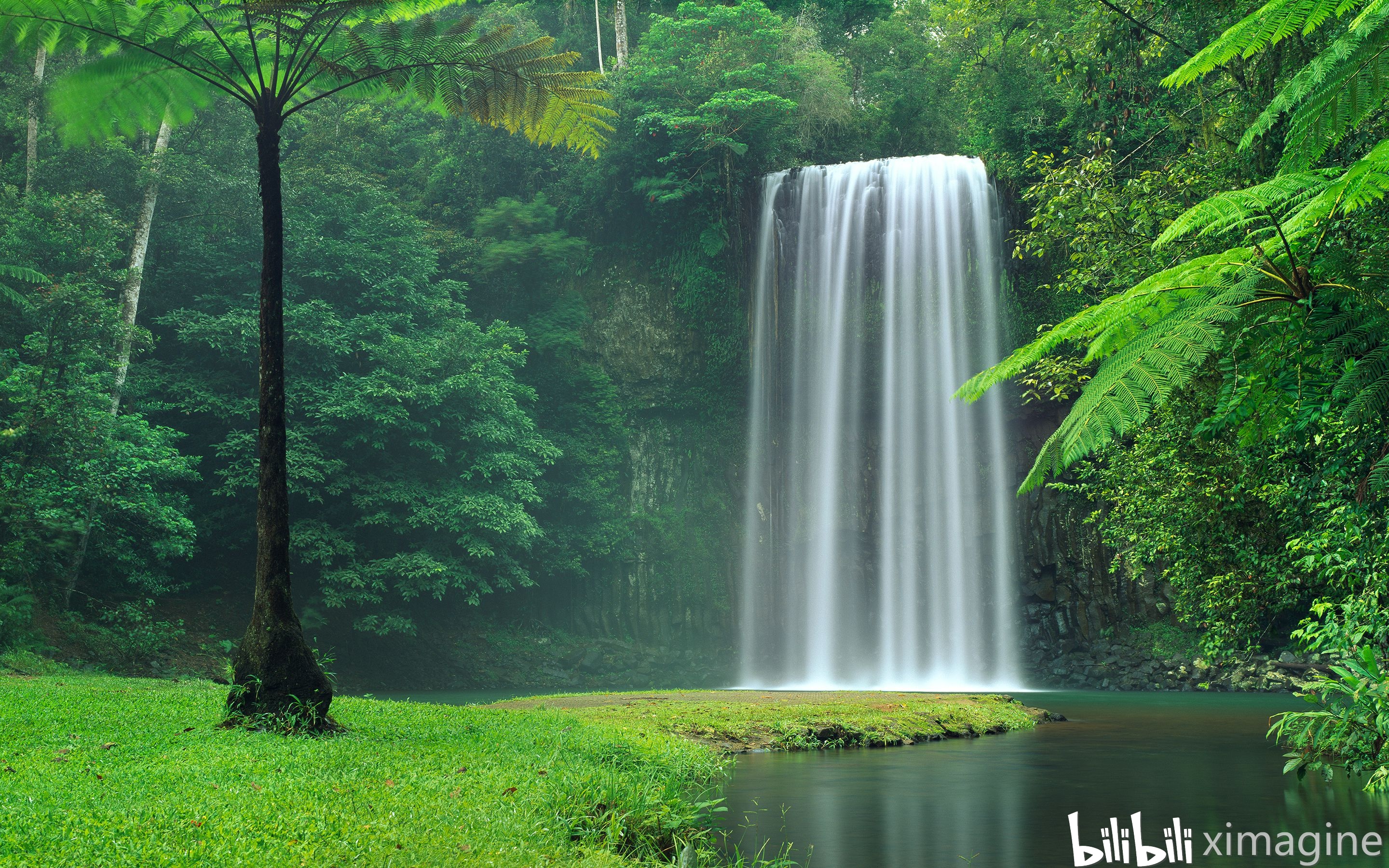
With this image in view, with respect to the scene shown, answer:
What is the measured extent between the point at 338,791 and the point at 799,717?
7.29 metres

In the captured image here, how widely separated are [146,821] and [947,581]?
22768 millimetres

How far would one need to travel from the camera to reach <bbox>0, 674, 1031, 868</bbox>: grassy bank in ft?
14.9

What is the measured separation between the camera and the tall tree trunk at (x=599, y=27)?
36250mm

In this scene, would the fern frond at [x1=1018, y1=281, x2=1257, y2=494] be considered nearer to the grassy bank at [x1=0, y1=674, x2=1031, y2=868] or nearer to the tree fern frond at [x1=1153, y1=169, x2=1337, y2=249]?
the tree fern frond at [x1=1153, y1=169, x2=1337, y2=249]

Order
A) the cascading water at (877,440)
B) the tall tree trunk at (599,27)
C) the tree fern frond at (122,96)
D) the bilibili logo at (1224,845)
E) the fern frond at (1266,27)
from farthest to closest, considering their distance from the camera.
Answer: the tall tree trunk at (599,27) → the cascading water at (877,440) → the tree fern frond at (122,96) → the bilibili logo at (1224,845) → the fern frond at (1266,27)

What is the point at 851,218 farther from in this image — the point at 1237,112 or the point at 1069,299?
the point at 1237,112

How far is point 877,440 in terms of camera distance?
26781 mm

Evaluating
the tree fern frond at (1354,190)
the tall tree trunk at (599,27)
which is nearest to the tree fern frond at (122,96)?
the tree fern frond at (1354,190)

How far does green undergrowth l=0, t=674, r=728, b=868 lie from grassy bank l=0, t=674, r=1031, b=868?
15mm

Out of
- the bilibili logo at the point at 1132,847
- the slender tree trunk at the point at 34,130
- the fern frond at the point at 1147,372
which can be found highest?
the slender tree trunk at the point at 34,130

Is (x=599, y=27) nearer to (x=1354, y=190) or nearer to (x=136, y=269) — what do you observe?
(x=136, y=269)

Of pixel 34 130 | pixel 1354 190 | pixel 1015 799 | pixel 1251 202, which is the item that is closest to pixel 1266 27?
pixel 1251 202

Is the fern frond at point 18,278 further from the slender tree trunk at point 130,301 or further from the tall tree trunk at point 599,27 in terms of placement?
the tall tree trunk at point 599,27

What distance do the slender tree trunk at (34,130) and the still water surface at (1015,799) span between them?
67.8ft
